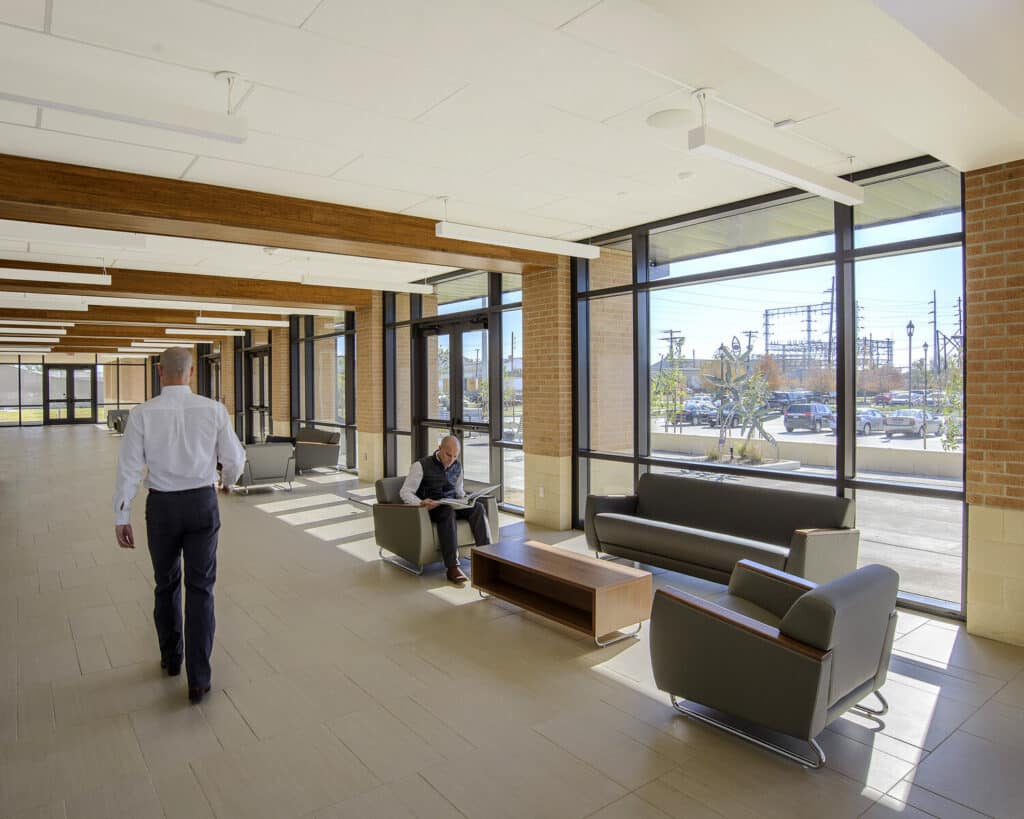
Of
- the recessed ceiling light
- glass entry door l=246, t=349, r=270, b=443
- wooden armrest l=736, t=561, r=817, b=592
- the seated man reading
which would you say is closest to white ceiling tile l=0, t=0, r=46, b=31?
the recessed ceiling light

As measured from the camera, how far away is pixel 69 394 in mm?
24594

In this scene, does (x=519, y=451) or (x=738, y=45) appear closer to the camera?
(x=738, y=45)

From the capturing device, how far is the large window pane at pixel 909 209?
4.41 m

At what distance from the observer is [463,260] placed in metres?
6.55

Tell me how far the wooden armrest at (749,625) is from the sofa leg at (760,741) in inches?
15.1

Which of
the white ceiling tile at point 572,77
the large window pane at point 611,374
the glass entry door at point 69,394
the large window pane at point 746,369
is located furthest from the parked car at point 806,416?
the glass entry door at point 69,394

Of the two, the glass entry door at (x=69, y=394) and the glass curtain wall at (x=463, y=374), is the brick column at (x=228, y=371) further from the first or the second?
the glass entry door at (x=69, y=394)

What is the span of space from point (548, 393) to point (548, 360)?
0.35 m

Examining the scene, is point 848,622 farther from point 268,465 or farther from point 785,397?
point 268,465

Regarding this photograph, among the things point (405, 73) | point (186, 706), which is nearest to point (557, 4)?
point (405, 73)

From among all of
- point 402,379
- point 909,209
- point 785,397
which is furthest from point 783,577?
point 402,379

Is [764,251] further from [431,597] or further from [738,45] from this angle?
[431,597]

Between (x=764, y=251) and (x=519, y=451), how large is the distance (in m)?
3.69

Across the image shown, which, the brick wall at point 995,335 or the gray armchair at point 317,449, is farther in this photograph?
the gray armchair at point 317,449
